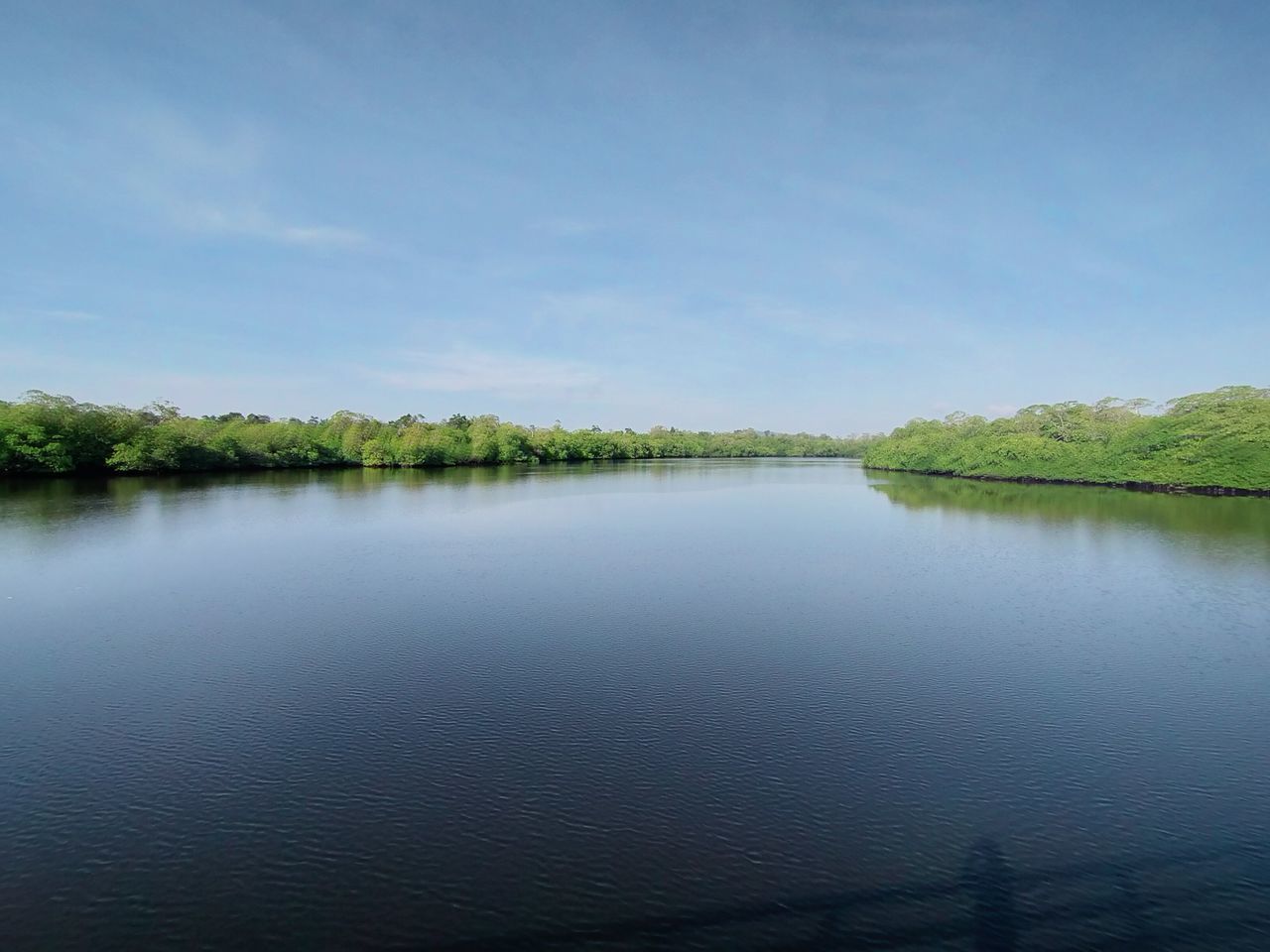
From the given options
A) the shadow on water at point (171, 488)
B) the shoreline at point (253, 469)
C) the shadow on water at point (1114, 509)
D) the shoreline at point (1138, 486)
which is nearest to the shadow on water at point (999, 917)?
the shadow on water at point (1114, 509)

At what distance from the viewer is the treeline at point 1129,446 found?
41375mm

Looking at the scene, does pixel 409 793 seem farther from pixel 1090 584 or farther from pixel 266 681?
pixel 1090 584

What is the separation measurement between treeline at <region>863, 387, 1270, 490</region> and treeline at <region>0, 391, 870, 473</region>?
5147 centimetres

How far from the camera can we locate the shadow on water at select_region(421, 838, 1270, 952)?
4922 millimetres

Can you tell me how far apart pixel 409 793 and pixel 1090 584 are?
1739 cm

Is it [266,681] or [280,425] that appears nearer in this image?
[266,681]

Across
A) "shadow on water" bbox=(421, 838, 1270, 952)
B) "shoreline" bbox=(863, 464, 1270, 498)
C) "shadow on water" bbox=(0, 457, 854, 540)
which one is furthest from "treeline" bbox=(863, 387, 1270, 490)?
"shadow on water" bbox=(421, 838, 1270, 952)

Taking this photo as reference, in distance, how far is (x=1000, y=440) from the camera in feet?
209

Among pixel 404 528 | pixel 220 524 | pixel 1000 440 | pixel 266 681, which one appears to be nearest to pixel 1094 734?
pixel 266 681

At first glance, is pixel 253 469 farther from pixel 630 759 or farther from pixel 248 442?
pixel 630 759

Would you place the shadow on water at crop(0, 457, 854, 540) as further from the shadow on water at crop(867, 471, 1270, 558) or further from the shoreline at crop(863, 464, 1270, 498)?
the shoreline at crop(863, 464, 1270, 498)

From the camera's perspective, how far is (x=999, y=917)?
5.17 metres

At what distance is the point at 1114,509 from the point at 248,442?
69.8m

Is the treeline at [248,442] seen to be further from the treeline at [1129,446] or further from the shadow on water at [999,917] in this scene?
the shadow on water at [999,917]
